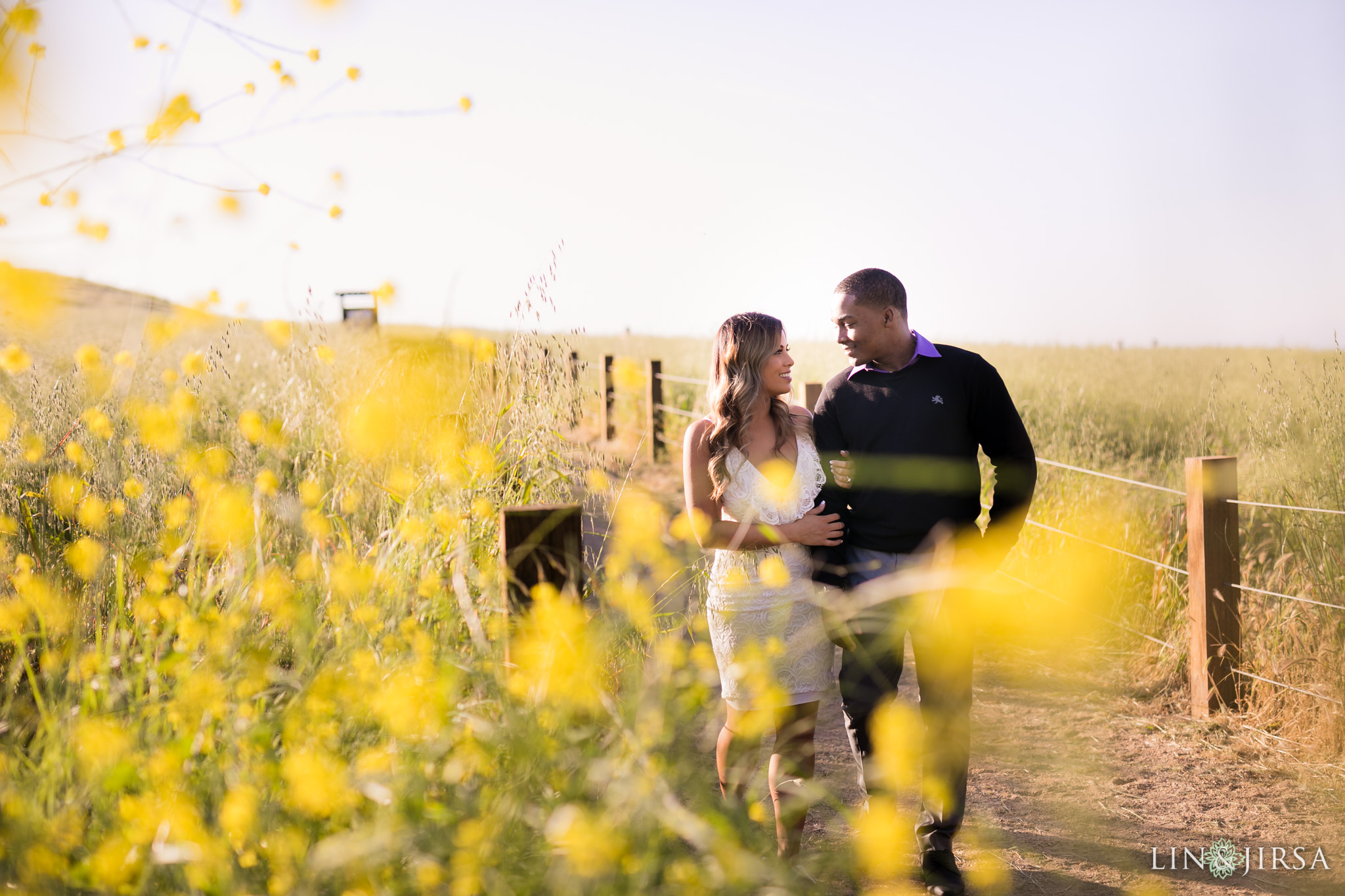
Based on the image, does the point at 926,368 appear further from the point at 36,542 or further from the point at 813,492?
the point at 36,542

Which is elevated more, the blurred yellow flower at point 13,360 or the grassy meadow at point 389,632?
the blurred yellow flower at point 13,360

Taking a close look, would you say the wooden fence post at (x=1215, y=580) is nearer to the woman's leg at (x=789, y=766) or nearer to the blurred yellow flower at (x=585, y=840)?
the woman's leg at (x=789, y=766)

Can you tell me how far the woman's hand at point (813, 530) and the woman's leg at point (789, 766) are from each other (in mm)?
412

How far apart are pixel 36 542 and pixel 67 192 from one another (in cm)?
125

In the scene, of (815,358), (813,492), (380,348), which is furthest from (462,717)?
(815,358)

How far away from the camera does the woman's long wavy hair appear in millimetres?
2326

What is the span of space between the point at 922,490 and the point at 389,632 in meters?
1.44

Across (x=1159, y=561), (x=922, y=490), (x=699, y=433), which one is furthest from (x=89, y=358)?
(x=1159, y=561)

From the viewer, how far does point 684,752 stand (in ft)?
4.61

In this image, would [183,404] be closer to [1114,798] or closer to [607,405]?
[1114,798]

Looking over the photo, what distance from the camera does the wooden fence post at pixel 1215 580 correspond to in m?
3.37

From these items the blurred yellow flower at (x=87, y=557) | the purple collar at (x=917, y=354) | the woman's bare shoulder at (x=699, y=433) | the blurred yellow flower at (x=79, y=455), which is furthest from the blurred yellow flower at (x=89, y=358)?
the purple collar at (x=917, y=354)

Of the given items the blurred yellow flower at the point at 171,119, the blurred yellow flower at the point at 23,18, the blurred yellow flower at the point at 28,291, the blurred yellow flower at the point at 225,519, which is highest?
the blurred yellow flower at the point at 23,18

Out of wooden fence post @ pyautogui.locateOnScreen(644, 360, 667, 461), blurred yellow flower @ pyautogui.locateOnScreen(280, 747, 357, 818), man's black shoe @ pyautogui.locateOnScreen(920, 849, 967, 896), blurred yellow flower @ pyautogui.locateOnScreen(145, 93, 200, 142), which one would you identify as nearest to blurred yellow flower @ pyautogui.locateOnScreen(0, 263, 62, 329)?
blurred yellow flower @ pyautogui.locateOnScreen(145, 93, 200, 142)
